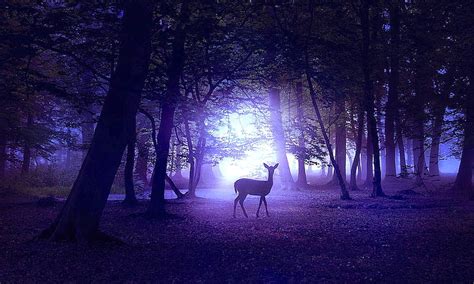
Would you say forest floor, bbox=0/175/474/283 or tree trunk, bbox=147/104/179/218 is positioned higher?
tree trunk, bbox=147/104/179/218

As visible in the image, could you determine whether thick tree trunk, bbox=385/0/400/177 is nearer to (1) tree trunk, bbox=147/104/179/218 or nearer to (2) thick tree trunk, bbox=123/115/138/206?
(1) tree trunk, bbox=147/104/179/218

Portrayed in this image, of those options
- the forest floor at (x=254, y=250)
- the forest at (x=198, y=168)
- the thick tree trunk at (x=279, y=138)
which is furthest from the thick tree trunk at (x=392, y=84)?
the forest floor at (x=254, y=250)

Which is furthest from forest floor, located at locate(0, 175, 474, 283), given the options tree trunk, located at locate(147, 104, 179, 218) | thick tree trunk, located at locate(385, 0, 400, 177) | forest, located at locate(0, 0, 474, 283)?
thick tree trunk, located at locate(385, 0, 400, 177)

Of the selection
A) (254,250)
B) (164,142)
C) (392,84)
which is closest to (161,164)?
(164,142)

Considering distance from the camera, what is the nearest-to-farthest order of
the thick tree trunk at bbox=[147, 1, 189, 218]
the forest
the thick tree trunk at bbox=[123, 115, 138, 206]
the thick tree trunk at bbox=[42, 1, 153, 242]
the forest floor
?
1. the forest floor
2. the forest
3. the thick tree trunk at bbox=[42, 1, 153, 242]
4. the thick tree trunk at bbox=[147, 1, 189, 218]
5. the thick tree trunk at bbox=[123, 115, 138, 206]

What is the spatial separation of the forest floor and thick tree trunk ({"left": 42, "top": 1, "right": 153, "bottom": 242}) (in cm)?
61

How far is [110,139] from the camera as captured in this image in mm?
10086

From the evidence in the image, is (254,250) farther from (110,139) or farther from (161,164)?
(161,164)

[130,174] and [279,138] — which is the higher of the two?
[279,138]

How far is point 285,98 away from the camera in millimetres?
42875

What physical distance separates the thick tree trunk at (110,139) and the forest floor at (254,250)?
61 centimetres

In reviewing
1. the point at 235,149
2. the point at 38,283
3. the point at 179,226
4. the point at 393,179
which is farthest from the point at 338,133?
the point at 38,283

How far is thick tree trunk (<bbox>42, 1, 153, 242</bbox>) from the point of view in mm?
9914

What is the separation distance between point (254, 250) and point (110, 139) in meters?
4.42
